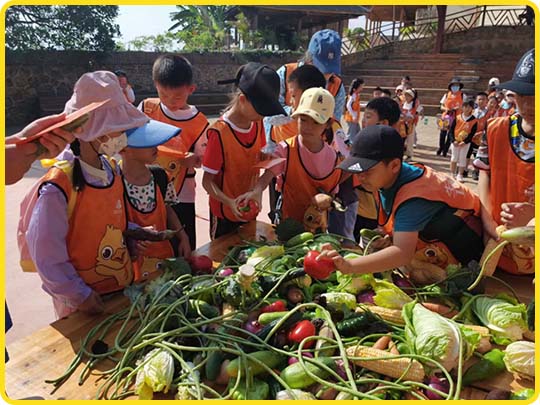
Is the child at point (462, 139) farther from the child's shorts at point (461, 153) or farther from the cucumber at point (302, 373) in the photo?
the cucumber at point (302, 373)

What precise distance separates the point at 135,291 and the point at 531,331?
1.46 metres

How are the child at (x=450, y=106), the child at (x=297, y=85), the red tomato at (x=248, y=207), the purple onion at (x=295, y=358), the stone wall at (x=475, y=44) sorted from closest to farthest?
the purple onion at (x=295, y=358) → the red tomato at (x=248, y=207) → the child at (x=297, y=85) → the child at (x=450, y=106) → the stone wall at (x=475, y=44)

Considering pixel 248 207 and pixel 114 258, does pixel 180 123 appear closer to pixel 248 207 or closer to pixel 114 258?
pixel 248 207

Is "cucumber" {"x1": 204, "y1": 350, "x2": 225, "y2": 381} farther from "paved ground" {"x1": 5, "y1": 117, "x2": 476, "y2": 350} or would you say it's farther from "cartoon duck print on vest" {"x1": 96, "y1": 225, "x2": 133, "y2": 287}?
"paved ground" {"x1": 5, "y1": 117, "x2": 476, "y2": 350}

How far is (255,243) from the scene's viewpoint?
2.26m

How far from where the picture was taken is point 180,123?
2867 mm

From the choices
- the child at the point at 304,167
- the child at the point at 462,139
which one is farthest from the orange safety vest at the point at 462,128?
the child at the point at 304,167

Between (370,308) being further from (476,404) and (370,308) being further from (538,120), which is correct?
(538,120)

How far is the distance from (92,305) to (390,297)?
3.73 feet

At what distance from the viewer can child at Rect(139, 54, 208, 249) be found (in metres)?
2.73

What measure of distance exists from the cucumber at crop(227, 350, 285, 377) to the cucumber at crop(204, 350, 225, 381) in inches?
1.8

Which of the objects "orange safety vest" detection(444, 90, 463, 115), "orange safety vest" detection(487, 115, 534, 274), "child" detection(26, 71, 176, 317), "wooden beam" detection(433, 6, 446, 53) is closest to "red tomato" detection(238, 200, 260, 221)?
"child" detection(26, 71, 176, 317)

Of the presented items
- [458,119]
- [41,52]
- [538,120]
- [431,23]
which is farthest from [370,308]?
[431,23]

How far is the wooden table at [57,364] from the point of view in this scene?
4.40 feet
